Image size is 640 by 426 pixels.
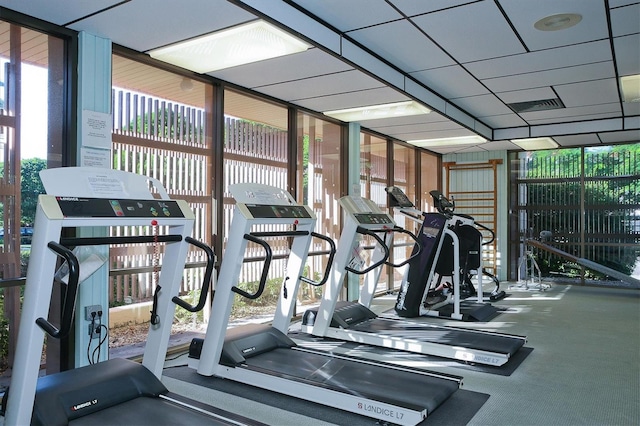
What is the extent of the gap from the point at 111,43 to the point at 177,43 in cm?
51

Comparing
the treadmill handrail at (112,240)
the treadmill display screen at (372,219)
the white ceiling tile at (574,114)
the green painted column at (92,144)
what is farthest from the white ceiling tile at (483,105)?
the treadmill handrail at (112,240)

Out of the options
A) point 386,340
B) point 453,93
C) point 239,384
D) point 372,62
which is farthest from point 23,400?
point 453,93

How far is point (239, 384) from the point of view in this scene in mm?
3559

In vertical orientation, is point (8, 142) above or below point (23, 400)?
above

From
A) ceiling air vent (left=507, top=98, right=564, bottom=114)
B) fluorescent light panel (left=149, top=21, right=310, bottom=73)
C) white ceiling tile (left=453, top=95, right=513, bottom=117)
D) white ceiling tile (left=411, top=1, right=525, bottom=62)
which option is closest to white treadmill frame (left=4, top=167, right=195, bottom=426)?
fluorescent light panel (left=149, top=21, right=310, bottom=73)

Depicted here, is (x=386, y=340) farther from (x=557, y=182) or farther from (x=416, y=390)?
(x=557, y=182)

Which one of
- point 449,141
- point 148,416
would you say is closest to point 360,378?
point 148,416

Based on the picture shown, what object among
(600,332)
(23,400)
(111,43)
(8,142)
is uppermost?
(111,43)

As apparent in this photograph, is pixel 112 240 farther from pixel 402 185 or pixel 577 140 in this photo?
pixel 577 140

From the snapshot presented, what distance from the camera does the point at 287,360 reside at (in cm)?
373

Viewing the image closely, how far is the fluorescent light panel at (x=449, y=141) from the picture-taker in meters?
8.22

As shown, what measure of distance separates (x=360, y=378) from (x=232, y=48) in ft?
8.82

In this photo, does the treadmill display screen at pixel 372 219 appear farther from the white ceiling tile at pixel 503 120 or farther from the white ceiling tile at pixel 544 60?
the white ceiling tile at pixel 503 120

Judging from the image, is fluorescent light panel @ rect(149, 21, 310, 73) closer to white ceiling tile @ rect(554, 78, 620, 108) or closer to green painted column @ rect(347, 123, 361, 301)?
green painted column @ rect(347, 123, 361, 301)
